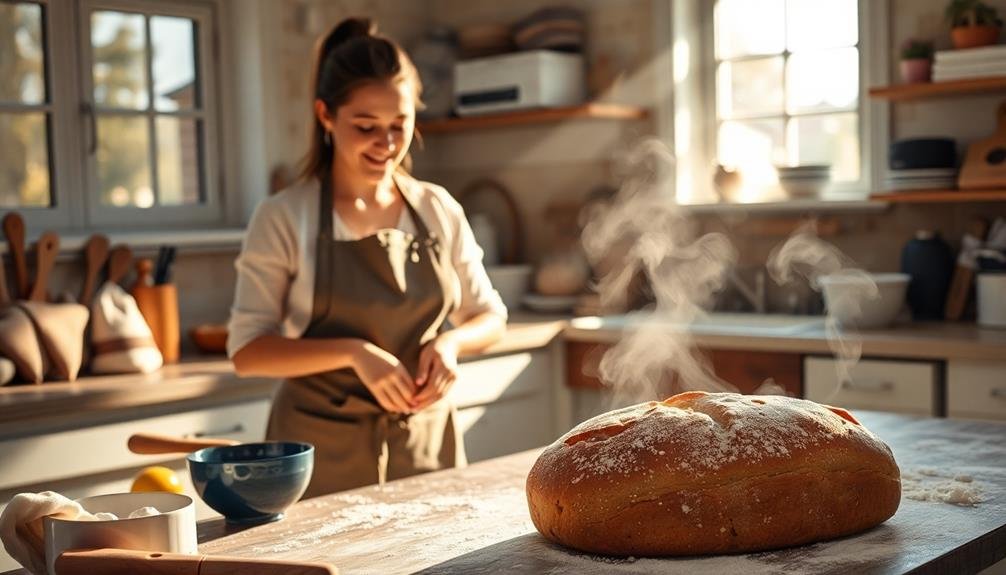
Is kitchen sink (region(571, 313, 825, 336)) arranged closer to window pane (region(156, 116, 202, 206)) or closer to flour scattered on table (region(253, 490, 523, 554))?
window pane (region(156, 116, 202, 206))

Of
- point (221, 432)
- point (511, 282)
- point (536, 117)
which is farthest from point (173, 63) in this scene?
point (221, 432)

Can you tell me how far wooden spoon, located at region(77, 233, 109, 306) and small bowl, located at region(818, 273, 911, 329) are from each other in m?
2.08

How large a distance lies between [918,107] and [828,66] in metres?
0.41

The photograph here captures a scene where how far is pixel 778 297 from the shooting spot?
4.08 m

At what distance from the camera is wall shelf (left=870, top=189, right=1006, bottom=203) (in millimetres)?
3406

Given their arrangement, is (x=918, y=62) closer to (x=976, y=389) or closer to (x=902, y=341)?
(x=902, y=341)

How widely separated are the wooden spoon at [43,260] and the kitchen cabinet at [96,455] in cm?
64

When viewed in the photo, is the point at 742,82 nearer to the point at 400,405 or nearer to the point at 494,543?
the point at 400,405

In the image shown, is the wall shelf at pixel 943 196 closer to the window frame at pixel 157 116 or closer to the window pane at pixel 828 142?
the window pane at pixel 828 142

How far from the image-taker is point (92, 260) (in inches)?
140

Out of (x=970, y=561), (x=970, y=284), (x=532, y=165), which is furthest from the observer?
(x=532, y=165)

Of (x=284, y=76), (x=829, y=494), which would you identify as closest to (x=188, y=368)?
(x=284, y=76)

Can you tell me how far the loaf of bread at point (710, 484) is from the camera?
140 centimetres

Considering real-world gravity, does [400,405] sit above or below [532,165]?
below
